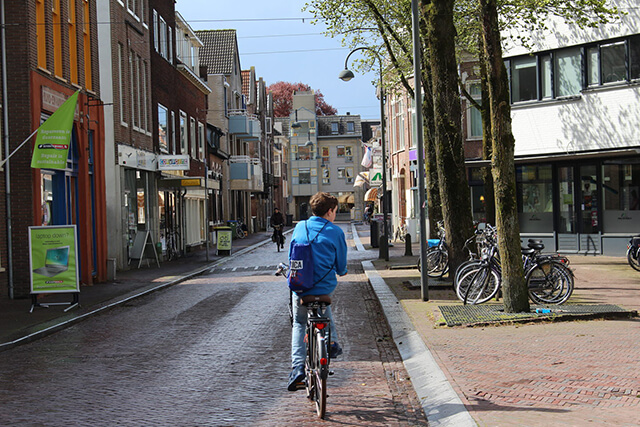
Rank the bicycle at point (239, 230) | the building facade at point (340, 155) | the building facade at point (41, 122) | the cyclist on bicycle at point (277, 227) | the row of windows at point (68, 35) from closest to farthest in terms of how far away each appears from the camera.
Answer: the building facade at point (41, 122) < the row of windows at point (68, 35) < the cyclist on bicycle at point (277, 227) < the bicycle at point (239, 230) < the building facade at point (340, 155)

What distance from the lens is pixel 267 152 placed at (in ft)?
248

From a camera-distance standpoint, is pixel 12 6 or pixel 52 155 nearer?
pixel 52 155

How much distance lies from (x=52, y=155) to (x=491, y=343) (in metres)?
9.73

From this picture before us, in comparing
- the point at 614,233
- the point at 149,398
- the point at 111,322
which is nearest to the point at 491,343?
the point at 149,398

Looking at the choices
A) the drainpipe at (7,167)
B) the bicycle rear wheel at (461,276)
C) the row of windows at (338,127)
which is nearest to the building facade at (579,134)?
the bicycle rear wheel at (461,276)

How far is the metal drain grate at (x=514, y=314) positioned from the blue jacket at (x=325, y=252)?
413 cm

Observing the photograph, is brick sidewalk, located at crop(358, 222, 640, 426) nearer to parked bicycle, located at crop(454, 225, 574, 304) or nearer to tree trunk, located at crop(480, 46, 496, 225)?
parked bicycle, located at crop(454, 225, 574, 304)

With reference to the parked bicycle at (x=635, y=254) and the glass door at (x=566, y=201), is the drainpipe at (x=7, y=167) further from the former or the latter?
the glass door at (x=566, y=201)

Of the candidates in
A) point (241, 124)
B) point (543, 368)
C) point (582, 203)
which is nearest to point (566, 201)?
point (582, 203)

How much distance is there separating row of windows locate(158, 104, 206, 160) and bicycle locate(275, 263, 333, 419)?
25.2 metres

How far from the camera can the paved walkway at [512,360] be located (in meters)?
5.78

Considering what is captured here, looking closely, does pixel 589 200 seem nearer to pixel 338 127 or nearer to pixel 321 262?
pixel 321 262

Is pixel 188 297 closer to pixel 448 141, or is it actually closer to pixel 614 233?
pixel 448 141

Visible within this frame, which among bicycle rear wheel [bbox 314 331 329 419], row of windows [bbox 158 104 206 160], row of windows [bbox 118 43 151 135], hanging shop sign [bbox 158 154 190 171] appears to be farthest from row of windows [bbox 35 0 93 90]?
bicycle rear wheel [bbox 314 331 329 419]
